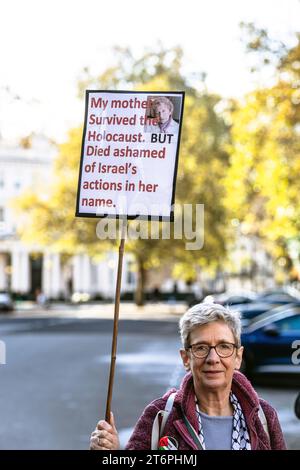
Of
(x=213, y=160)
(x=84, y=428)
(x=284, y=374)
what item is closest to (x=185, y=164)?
(x=213, y=160)

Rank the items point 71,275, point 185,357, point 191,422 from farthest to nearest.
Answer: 1. point 71,275
2. point 185,357
3. point 191,422

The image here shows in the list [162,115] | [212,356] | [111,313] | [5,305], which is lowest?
[212,356]

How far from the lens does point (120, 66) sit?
2463 inches

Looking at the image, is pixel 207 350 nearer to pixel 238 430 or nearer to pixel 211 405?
pixel 211 405

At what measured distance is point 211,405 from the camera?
12.5 feet

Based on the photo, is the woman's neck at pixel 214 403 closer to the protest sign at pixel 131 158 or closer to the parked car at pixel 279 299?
the protest sign at pixel 131 158

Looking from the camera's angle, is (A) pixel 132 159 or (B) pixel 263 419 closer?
(B) pixel 263 419

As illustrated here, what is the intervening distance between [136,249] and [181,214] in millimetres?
10149

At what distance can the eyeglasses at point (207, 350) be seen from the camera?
385cm

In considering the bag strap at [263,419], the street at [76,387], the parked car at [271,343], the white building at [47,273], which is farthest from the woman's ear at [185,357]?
the white building at [47,273]

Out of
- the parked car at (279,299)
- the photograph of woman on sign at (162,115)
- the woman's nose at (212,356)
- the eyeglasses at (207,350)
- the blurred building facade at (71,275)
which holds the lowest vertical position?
the woman's nose at (212,356)

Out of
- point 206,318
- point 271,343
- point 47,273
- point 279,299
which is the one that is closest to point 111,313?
point 279,299

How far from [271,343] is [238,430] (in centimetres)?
1523
